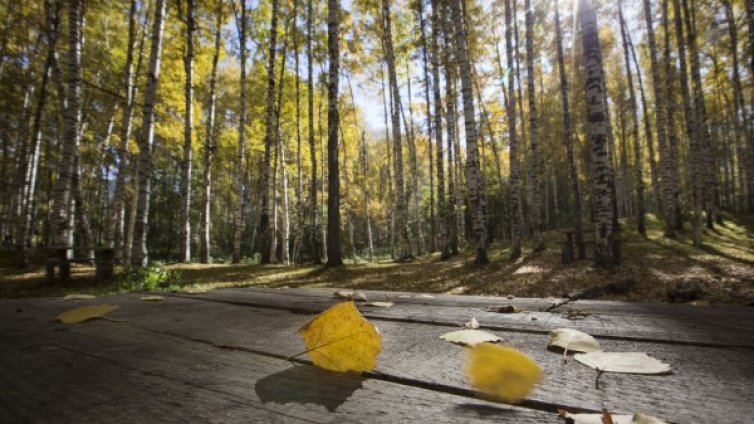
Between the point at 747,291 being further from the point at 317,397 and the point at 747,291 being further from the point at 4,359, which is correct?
the point at 4,359

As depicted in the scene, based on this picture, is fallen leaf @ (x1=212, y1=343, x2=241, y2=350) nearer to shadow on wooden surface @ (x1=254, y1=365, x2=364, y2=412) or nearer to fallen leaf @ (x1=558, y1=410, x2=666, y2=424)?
shadow on wooden surface @ (x1=254, y1=365, x2=364, y2=412)

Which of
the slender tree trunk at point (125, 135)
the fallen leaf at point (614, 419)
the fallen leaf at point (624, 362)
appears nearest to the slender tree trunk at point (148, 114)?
the slender tree trunk at point (125, 135)

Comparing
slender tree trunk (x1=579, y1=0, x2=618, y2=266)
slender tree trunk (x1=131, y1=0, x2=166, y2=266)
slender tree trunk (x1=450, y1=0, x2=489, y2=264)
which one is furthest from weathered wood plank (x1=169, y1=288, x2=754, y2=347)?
slender tree trunk (x1=131, y1=0, x2=166, y2=266)

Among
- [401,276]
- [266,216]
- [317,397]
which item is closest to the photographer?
[317,397]

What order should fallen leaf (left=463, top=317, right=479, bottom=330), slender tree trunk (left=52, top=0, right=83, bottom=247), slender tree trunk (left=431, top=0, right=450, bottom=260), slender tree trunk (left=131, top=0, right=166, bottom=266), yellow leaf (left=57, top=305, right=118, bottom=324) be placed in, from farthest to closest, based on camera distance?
slender tree trunk (left=431, top=0, right=450, bottom=260)
slender tree trunk (left=131, top=0, right=166, bottom=266)
slender tree trunk (left=52, top=0, right=83, bottom=247)
yellow leaf (left=57, top=305, right=118, bottom=324)
fallen leaf (left=463, top=317, right=479, bottom=330)

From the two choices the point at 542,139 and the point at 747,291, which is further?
the point at 542,139

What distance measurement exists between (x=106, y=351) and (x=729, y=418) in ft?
4.63

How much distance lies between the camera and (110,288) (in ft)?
20.8

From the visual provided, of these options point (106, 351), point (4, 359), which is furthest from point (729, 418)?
point (4, 359)

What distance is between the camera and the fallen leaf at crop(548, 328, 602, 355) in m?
0.98

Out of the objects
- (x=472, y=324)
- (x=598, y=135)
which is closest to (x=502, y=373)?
(x=472, y=324)

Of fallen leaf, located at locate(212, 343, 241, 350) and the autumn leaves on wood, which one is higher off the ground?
the autumn leaves on wood

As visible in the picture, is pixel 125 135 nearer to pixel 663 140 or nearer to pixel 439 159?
pixel 439 159

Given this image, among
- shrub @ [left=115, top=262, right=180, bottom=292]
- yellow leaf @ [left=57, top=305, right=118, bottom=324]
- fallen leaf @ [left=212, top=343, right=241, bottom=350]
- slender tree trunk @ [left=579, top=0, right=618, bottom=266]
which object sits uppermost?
slender tree trunk @ [left=579, top=0, right=618, bottom=266]
